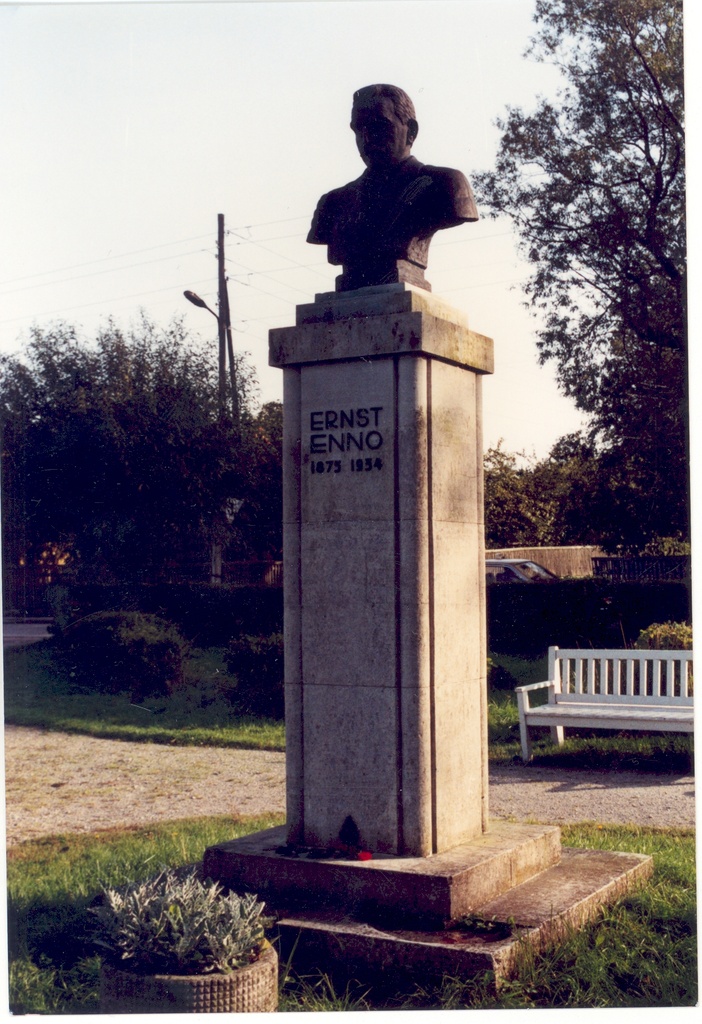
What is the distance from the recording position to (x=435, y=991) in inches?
178

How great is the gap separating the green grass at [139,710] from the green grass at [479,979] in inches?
186

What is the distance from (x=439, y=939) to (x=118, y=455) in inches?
507

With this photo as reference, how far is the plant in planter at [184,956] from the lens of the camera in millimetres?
3934

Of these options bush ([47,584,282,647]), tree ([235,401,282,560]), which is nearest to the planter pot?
bush ([47,584,282,647])

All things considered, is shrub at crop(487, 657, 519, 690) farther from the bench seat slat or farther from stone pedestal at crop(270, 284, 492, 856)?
stone pedestal at crop(270, 284, 492, 856)

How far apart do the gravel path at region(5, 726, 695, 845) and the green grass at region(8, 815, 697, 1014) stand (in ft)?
4.00

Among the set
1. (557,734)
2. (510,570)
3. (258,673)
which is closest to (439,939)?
(557,734)

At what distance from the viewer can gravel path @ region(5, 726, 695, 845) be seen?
820 cm

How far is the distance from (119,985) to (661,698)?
6754mm

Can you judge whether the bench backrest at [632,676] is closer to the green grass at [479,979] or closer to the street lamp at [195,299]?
the green grass at [479,979]

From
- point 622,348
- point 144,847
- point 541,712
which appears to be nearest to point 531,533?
point 622,348

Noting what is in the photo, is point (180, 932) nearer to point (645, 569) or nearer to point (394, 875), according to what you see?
point (394, 875)

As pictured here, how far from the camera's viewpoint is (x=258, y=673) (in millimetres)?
13281

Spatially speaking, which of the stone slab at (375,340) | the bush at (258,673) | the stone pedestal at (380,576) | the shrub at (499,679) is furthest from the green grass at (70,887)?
the shrub at (499,679)
